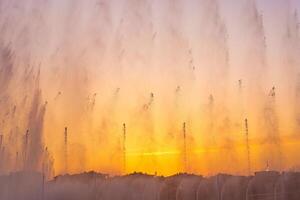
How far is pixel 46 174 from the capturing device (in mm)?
34469

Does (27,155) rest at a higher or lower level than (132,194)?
higher

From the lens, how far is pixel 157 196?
37312 mm

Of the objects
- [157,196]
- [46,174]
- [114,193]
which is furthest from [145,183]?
[46,174]

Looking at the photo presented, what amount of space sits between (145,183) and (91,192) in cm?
448

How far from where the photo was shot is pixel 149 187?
37.0 meters

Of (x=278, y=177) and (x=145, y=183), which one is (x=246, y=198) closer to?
(x=278, y=177)

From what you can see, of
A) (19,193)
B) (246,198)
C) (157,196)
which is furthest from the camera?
(157,196)

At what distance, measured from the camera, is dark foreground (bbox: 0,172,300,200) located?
3105cm

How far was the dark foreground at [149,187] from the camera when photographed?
31047mm

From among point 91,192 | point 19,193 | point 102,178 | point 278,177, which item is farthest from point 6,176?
point 278,177

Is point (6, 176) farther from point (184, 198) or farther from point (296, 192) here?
point (296, 192)

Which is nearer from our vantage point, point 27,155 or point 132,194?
point 27,155

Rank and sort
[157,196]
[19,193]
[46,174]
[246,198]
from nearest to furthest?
[19,193] → [246,198] → [46,174] → [157,196]

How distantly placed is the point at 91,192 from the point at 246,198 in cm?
946
